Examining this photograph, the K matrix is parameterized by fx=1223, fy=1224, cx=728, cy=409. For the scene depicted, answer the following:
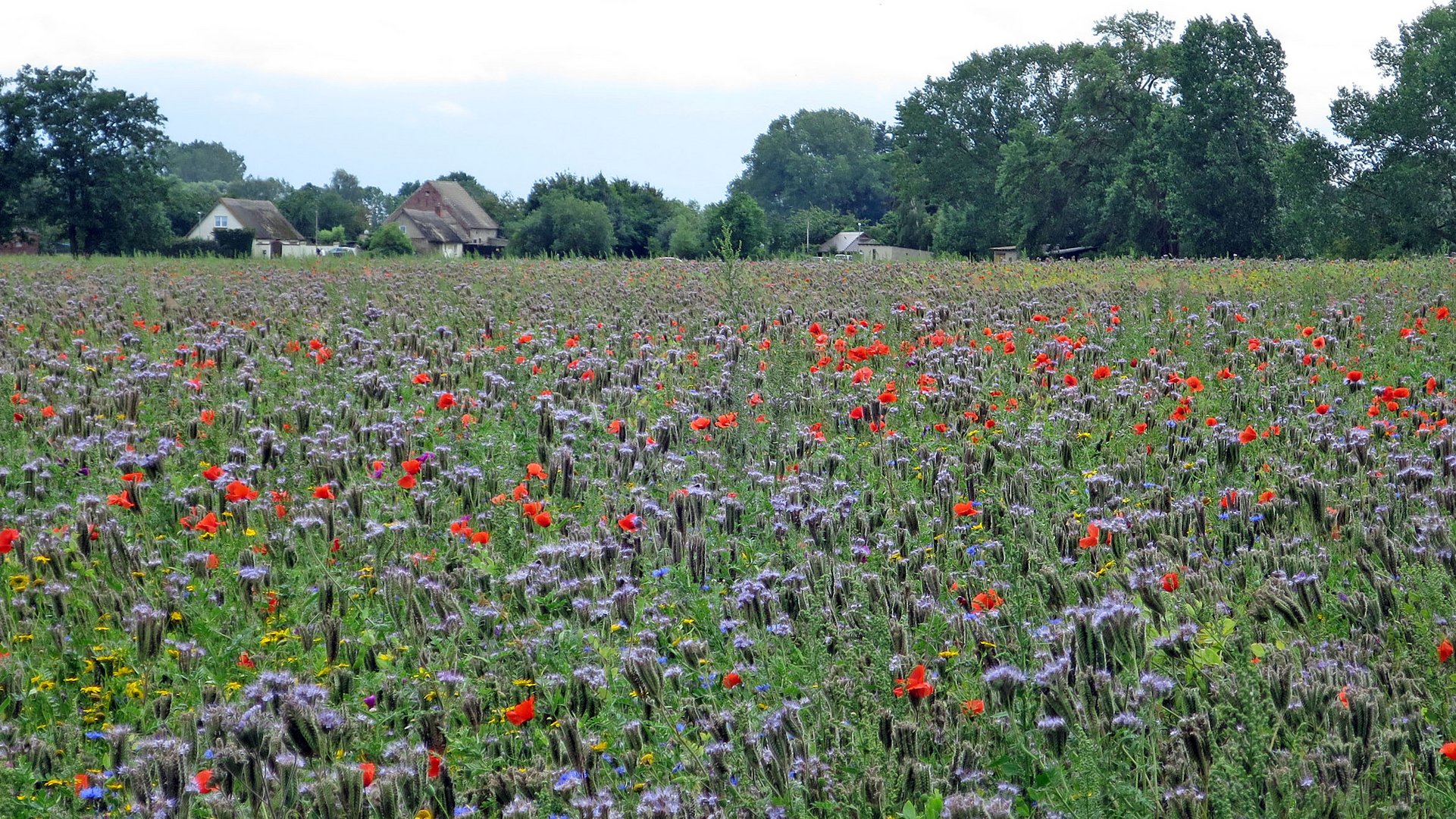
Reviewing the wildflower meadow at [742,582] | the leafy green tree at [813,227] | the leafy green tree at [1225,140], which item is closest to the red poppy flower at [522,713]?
the wildflower meadow at [742,582]

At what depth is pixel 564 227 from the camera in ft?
218

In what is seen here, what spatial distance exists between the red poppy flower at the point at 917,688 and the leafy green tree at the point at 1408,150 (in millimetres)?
50461

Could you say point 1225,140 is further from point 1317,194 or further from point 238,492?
point 238,492

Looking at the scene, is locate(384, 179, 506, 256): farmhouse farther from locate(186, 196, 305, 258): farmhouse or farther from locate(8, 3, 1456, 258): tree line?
locate(8, 3, 1456, 258): tree line

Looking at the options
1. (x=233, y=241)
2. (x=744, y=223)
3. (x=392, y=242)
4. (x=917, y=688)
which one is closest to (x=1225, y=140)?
(x=744, y=223)

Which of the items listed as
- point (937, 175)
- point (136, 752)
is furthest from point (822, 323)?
point (937, 175)

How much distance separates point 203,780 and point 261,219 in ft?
366

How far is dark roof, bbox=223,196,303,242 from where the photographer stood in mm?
103312

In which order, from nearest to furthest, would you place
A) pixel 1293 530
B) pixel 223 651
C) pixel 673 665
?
pixel 673 665 → pixel 223 651 → pixel 1293 530

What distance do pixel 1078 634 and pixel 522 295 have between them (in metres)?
12.4

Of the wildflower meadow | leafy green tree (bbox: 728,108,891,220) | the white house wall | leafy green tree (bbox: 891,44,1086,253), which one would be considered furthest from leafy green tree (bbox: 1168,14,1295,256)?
leafy green tree (bbox: 728,108,891,220)

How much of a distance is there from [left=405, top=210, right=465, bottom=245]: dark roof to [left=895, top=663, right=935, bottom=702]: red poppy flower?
352 feet

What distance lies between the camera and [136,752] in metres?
3.51

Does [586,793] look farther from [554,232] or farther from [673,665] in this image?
[554,232]
